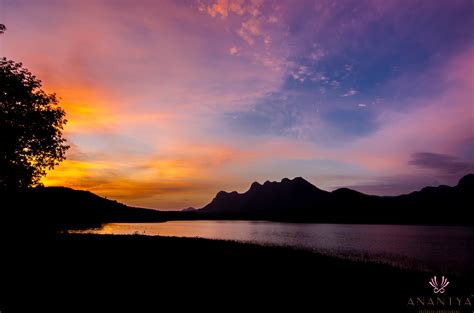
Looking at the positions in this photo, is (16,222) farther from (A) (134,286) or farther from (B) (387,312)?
(B) (387,312)

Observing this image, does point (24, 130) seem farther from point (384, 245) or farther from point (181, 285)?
point (384, 245)

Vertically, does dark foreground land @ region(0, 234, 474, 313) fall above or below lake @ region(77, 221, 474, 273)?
above

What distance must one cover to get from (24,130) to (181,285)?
2663 cm

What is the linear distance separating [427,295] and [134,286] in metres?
17.8

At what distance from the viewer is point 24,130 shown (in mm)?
30312

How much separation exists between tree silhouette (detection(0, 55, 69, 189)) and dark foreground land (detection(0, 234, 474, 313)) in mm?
9393

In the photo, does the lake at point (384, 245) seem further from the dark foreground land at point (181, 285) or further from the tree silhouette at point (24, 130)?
the tree silhouette at point (24, 130)

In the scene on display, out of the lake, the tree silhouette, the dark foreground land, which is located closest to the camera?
the dark foreground land

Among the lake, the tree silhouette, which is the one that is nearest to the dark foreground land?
the tree silhouette

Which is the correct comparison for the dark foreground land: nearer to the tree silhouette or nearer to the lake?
the tree silhouette

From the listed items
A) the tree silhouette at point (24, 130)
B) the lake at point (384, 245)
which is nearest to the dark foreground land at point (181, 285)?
the tree silhouette at point (24, 130)

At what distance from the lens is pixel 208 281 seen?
17000mm

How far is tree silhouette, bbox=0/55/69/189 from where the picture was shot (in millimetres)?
29172

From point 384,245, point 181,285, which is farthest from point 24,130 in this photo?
point 384,245
